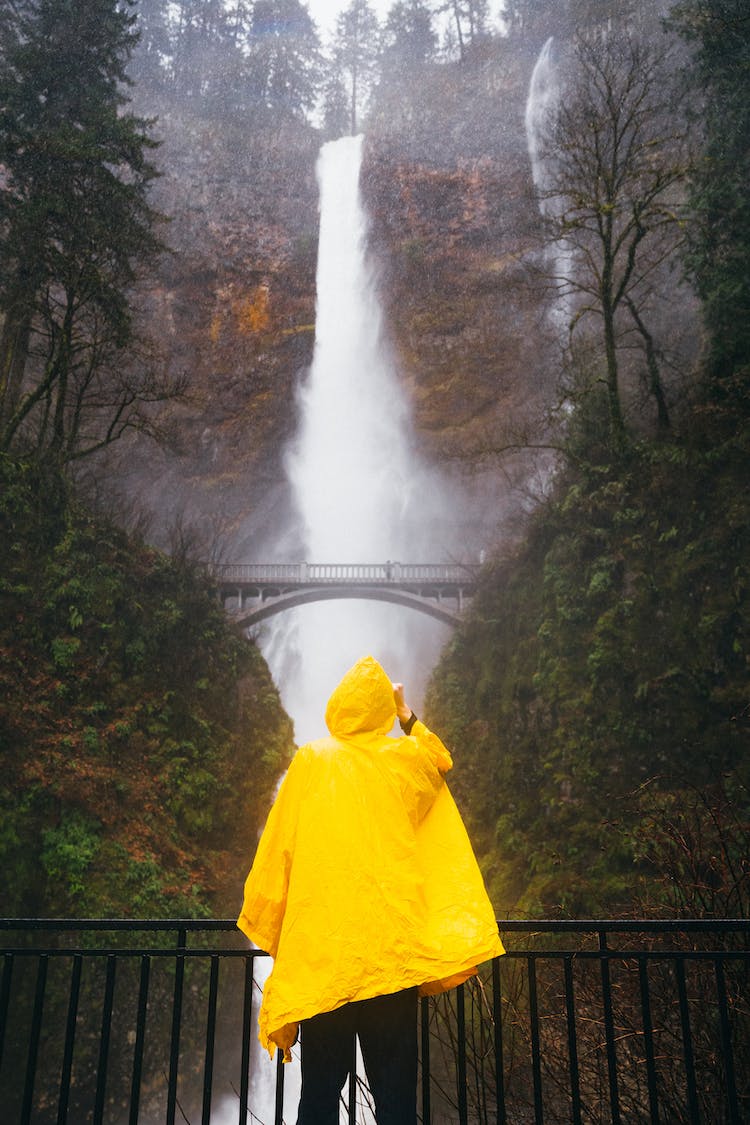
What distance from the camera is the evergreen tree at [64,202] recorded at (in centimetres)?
1301

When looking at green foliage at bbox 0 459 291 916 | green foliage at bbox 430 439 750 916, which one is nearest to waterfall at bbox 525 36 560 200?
green foliage at bbox 430 439 750 916

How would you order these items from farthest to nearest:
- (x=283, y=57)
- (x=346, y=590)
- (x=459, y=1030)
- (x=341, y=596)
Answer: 1. (x=283, y=57)
2. (x=341, y=596)
3. (x=346, y=590)
4. (x=459, y=1030)

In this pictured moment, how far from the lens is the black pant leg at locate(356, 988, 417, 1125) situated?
1869 millimetres

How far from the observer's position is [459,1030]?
2.59m

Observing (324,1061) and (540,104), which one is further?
(540,104)

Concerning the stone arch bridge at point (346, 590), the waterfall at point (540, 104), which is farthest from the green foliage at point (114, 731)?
the waterfall at point (540, 104)

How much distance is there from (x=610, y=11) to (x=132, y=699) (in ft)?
126

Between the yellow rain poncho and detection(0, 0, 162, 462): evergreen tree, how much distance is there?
1263cm

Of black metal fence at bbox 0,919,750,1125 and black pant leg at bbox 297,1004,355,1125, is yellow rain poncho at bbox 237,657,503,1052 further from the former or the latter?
black metal fence at bbox 0,919,750,1125

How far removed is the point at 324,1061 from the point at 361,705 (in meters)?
0.96

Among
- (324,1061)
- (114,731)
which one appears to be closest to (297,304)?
(114,731)

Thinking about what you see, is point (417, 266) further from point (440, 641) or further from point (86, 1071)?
point (86, 1071)

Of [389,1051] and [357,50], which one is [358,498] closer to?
[389,1051]

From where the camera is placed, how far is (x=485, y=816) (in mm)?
12859
